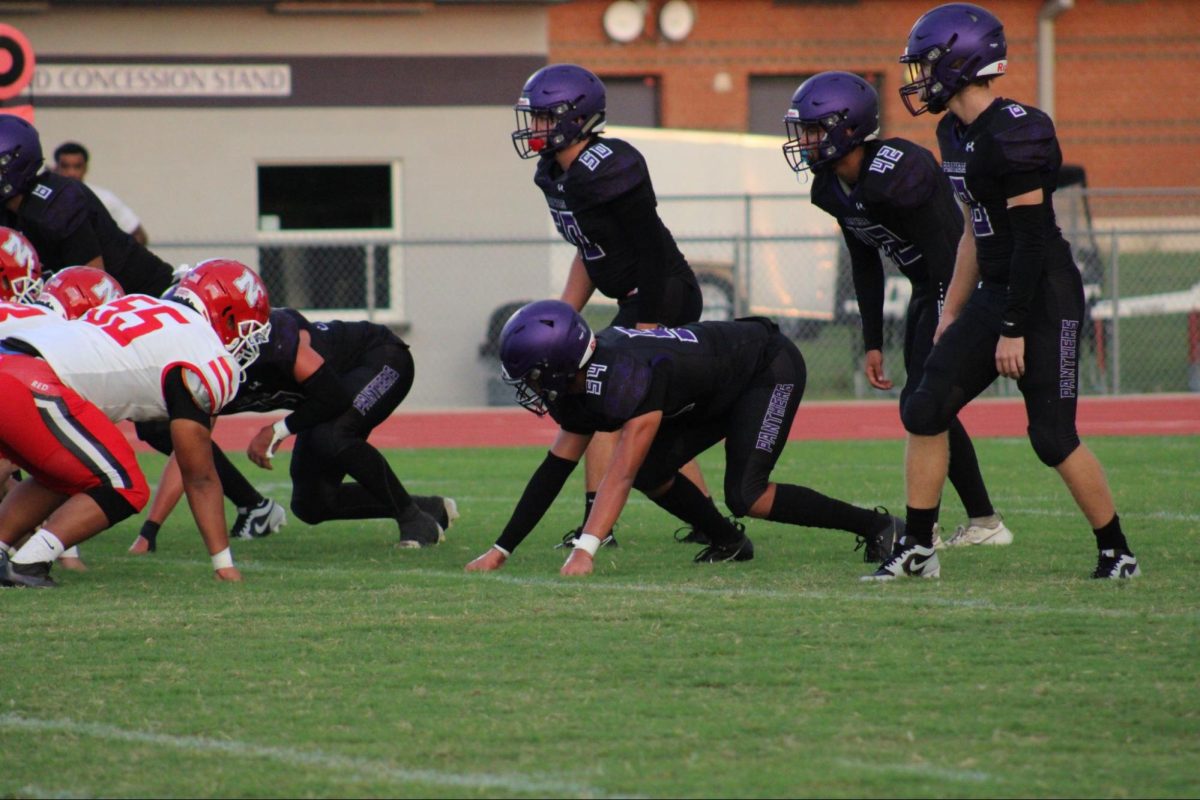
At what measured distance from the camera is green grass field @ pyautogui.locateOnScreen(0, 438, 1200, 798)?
362 centimetres

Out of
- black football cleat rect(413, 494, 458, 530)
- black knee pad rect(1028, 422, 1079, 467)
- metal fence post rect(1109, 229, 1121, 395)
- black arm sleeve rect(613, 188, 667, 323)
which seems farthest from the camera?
metal fence post rect(1109, 229, 1121, 395)

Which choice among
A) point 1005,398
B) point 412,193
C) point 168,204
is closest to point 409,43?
point 412,193

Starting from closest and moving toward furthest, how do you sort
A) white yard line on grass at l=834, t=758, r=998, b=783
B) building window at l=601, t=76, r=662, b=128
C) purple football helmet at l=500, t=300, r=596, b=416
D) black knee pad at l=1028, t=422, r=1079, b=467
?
white yard line on grass at l=834, t=758, r=998, b=783, black knee pad at l=1028, t=422, r=1079, b=467, purple football helmet at l=500, t=300, r=596, b=416, building window at l=601, t=76, r=662, b=128

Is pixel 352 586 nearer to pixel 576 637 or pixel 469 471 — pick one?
pixel 576 637

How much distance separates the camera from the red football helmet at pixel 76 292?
683 centimetres

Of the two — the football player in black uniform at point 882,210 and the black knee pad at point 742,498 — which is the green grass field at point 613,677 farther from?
the football player in black uniform at point 882,210

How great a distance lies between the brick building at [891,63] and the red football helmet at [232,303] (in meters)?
20.0

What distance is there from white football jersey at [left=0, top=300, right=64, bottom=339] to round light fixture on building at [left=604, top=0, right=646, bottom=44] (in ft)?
66.8

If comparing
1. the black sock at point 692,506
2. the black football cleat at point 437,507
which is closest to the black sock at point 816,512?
the black sock at point 692,506

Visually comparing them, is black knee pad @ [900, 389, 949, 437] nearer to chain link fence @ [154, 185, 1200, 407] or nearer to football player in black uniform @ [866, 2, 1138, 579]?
football player in black uniform @ [866, 2, 1138, 579]

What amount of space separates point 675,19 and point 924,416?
21.3m

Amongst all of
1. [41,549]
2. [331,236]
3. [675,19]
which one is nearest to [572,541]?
[41,549]

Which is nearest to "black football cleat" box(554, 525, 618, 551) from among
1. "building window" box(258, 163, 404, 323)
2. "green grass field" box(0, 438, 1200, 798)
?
"green grass field" box(0, 438, 1200, 798)

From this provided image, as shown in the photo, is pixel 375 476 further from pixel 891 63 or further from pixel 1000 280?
pixel 891 63
